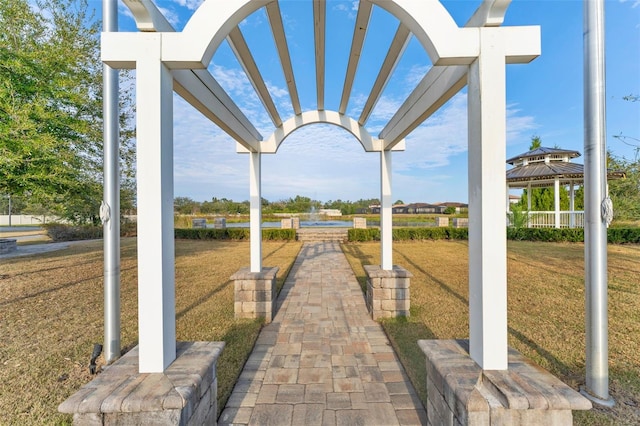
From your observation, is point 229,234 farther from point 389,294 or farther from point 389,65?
point 389,65

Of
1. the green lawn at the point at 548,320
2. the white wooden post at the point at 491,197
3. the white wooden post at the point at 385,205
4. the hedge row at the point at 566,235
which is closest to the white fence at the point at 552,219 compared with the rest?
the hedge row at the point at 566,235

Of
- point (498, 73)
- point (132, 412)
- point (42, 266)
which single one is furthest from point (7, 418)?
point (42, 266)

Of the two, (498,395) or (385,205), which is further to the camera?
(385,205)

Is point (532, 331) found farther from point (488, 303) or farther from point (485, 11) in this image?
point (485, 11)

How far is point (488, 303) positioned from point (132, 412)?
206cm

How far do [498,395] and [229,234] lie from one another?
15.4 meters

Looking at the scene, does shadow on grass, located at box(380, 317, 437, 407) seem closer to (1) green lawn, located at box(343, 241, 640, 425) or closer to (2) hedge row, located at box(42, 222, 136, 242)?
(1) green lawn, located at box(343, 241, 640, 425)

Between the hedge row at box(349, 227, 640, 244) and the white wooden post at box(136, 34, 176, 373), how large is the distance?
13.2 m

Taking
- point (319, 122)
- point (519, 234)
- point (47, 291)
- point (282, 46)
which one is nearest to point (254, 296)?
point (319, 122)

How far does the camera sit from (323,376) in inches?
109

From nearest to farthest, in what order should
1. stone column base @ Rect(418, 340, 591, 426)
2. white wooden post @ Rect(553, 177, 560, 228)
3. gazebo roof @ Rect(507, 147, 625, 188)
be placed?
1. stone column base @ Rect(418, 340, 591, 426)
2. gazebo roof @ Rect(507, 147, 625, 188)
3. white wooden post @ Rect(553, 177, 560, 228)

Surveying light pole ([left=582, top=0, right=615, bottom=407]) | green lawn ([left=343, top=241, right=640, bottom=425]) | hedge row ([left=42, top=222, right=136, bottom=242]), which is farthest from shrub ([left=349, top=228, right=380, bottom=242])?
light pole ([left=582, top=0, right=615, bottom=407])

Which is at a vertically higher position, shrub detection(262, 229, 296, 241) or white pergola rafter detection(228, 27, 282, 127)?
white pergola rafter detection(228, 27, 282, 127)

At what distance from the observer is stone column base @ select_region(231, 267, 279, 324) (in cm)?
420
